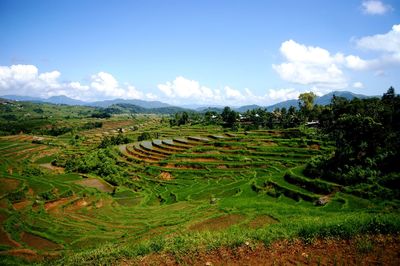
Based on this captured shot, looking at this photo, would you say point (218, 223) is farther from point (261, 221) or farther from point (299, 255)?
point (299, 255)

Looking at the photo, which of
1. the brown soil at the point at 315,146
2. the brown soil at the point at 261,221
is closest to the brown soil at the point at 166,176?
the brown soil at the point at 315,146

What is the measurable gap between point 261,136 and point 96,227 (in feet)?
137

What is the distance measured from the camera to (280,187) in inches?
1153

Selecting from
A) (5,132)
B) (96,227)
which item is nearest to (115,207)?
(96,227)

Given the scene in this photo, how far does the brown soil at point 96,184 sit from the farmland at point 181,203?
10.3 inches

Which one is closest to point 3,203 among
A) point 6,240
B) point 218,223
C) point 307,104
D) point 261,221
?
point 6,240

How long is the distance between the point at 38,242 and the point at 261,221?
16.7m

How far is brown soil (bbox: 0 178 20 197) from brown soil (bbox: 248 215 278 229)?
27.2 m

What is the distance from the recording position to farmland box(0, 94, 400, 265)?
34.5 ft

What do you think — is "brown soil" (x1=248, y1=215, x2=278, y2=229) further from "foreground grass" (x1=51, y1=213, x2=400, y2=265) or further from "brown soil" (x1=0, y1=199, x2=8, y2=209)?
"brown soil" (x1=0, y1=199, x2=8, y2=209)

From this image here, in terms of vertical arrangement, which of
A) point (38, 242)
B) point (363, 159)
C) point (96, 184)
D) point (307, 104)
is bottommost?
point (96, 184)

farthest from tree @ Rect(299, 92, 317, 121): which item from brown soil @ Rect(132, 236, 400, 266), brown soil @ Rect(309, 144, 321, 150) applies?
brown soil @ Rect(132, 236, 400, 266)

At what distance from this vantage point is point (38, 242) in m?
21.3

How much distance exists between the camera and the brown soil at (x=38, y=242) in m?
20.6
